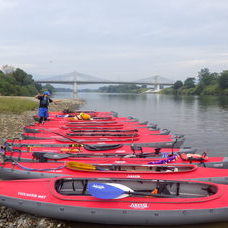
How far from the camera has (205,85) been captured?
88312mm

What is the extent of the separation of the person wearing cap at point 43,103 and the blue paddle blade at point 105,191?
8688 mm

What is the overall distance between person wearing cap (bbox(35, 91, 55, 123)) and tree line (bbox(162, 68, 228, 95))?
67594mm

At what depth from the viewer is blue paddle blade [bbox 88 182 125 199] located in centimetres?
483

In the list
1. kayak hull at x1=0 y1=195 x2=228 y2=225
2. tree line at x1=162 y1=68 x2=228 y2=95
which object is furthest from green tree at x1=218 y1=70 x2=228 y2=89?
kayak hull at x1=0 y1=195 x2=228 y2=225

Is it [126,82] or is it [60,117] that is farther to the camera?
[126,82]

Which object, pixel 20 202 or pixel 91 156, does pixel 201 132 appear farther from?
pixel 20 202

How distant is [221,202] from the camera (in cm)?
487

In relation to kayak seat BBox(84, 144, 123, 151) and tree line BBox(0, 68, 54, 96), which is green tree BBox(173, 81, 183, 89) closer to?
tree line BBox(0, 68, 54, 96)

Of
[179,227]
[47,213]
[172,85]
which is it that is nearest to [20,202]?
[47,213]

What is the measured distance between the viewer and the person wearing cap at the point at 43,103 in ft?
42.0

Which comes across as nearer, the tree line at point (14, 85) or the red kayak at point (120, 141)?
the red kayak at point (120, 141)

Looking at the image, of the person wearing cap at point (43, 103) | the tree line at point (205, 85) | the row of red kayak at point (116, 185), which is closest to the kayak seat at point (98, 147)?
the row of red kayak at point (116, 185)

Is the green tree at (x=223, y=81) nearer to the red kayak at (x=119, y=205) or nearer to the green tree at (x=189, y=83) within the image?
the green tree at (x=189, y=83)

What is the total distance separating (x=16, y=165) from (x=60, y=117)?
9910 mm
